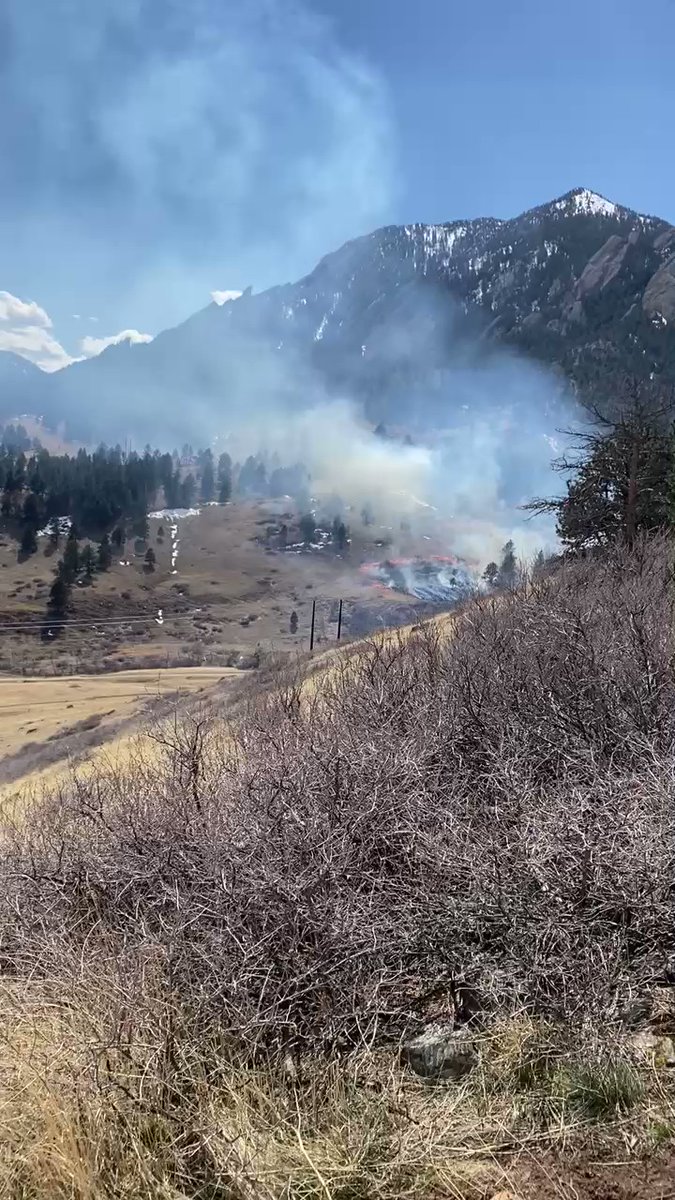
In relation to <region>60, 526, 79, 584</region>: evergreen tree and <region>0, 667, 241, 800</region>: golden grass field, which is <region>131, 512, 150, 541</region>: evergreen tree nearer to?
<region>60, 526, 79, 584</region>: evergreen tree

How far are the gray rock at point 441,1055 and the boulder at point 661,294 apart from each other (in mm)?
173359

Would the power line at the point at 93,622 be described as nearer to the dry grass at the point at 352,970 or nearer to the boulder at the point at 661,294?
the dry grass at the point at 352,970

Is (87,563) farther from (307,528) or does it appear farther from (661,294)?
(661,294)

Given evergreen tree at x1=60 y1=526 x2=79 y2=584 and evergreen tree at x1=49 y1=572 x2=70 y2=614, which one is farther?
evergreen tree at x1=60 y1=526 x2=79 y2=584

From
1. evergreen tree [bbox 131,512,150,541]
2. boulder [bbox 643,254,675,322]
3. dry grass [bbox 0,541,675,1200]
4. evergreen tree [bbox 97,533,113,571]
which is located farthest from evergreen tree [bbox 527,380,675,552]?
boulder [bbox 643,254,675,322]

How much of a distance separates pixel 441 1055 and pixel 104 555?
409 feet

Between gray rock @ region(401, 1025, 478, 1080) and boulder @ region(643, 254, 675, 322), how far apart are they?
17336cm

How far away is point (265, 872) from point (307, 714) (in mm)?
5500

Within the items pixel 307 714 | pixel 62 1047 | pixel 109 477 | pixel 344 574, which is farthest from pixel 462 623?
pixel 109 477

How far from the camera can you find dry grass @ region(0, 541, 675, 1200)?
2.85 metres

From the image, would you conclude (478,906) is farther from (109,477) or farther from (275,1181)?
(109,477)

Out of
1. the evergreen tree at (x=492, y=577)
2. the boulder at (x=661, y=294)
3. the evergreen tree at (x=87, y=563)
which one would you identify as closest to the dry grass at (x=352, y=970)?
the evergreen tree at (x=492, y=577)

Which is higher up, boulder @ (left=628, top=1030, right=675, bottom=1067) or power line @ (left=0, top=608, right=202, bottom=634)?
boulder @ (left=628, top=1030, right=675, bottom=1067)

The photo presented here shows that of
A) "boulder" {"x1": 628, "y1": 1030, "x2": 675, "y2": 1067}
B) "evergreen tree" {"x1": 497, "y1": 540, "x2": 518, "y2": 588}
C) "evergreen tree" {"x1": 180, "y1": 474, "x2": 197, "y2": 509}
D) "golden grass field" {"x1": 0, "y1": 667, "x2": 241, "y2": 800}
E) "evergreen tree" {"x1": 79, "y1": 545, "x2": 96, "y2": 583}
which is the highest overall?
"evergreen tree" {"x1": 180, "y1": 474, "x2": 197, "y2": 509}
